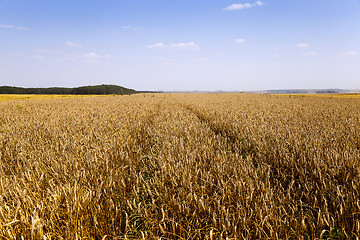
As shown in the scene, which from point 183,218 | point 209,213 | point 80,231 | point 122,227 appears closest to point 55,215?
point 80,231

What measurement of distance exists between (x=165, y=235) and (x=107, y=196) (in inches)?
29.6

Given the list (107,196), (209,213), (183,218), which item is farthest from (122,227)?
(209,213)

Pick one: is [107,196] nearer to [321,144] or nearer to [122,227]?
[122,227]

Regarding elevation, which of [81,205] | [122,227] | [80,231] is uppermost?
[81,205]

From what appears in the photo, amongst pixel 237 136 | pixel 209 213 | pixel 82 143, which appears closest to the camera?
pixel 209 213

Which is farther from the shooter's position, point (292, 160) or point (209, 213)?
point (292, 160)

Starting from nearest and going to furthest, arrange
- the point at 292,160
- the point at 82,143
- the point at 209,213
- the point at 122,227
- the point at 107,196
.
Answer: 1. the point at 209,213
2. the point at 122,227
3. the point at 107,196
4. the point at 292,160
5. the point at 82,143

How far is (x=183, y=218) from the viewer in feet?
5.95

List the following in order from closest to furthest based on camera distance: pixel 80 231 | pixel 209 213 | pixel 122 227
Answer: pixel 80 231, pixel 209 213, pixel 122 227

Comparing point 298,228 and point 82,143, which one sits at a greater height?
point 82,143

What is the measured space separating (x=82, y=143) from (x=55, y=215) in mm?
2158

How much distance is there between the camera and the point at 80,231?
64.6 inches

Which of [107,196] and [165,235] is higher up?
[107,196]

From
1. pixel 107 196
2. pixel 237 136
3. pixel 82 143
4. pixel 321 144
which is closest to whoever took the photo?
pixel 107 196
